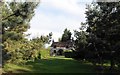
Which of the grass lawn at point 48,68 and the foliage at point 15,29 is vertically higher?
the foliage at point 15,29

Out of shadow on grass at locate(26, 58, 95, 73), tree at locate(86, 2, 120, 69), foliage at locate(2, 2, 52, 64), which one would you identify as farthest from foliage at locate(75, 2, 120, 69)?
foliage at locate(2, 2, 52, 64)

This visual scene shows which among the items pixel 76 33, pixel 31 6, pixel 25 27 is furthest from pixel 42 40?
pixel 76 33

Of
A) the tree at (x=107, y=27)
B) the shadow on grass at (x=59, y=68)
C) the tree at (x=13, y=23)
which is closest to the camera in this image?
the tree at (x=13, y=23)

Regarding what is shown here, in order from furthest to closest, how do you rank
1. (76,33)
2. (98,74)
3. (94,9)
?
(76,33), (94,9), (98,74)

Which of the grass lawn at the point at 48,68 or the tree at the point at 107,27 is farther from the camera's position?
the grass lawn at the point at 48,68

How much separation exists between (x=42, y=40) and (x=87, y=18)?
31.4 ft

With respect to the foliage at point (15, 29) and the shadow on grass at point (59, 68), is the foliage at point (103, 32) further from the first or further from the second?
the foliage at point (15, 29)

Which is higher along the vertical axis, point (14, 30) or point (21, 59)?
point (14, 30)

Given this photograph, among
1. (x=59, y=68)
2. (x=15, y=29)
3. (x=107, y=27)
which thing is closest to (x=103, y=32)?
(x=107, y=27)

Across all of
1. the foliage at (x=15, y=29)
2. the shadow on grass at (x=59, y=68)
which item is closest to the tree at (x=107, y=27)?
the shadow on grass at (x=59, y=68)

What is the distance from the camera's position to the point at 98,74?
3219cm

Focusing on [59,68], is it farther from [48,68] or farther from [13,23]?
[13,23]

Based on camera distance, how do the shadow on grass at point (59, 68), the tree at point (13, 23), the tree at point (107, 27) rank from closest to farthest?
the tree at point (13, 23) → the tree at point (107, 27) → the shadow on grass at point (59, 68)

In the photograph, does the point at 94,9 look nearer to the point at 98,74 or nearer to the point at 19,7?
the point at 98,74
